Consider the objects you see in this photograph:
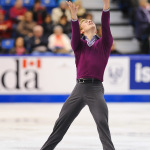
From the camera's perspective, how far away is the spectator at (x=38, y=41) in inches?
502

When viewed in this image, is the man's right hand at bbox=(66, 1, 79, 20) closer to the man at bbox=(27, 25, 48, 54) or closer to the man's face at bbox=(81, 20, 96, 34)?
the man's face at bbox=(81, 20, 96, 34)

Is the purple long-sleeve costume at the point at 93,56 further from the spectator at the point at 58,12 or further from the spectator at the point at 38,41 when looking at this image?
the spectator at the point at 58,12

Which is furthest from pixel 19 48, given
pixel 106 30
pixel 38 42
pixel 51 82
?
pixel 106 30

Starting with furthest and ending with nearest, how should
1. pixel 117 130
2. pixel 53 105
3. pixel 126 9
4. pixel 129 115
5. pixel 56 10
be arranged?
pixel 126 9 < pixel 56 10 < pixel 53 105 < pixel 129 115 < pixel 117 130

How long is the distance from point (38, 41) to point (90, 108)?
25.2 ft

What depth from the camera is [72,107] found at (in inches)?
217

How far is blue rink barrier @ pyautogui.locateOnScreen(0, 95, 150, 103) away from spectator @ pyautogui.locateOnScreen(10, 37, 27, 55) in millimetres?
1211

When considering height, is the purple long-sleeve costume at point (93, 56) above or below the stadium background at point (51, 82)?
above

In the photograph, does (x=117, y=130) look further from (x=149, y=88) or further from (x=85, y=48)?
(x=149, y=88)

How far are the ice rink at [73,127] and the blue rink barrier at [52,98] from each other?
165mm

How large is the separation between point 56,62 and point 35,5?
294 centimetres

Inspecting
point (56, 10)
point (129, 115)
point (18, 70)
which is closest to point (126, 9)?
point (56, 10)

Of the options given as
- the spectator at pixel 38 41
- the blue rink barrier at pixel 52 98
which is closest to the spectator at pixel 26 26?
the spectator at pixel 38 41

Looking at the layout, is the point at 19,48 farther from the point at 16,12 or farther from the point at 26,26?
the point at 16,12
